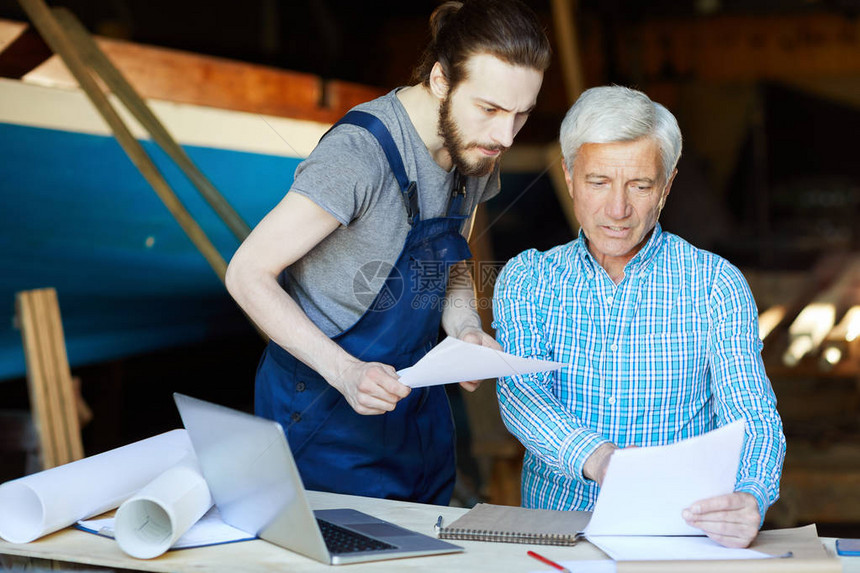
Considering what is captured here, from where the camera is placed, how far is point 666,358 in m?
1.82

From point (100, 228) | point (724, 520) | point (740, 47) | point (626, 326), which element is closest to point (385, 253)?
point (626, 326)

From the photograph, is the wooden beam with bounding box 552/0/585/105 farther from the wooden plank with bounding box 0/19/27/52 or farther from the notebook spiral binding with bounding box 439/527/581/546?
the notebook spiral binding with bounding box 439/527/581/546

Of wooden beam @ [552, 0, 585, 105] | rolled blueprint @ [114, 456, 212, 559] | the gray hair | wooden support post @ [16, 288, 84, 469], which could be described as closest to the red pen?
rolled blueprint @ [114, 456, 212, 559]

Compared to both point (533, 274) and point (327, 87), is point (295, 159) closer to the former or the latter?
point (327, 87)

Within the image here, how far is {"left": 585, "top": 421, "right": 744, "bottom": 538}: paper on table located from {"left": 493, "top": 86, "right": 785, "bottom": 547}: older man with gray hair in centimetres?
23

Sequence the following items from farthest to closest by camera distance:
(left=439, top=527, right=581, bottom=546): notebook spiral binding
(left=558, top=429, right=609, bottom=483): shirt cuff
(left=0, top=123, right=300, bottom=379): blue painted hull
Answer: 1. (left=0, top=123, right=300, bottom=379): blue painted hull
2. (left=558, top=429, right=609, bottom=483): shirt cuff
3. (left=439, top=527, right=581, bottom=546): notebook spiral binding

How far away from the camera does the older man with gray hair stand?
177 cm

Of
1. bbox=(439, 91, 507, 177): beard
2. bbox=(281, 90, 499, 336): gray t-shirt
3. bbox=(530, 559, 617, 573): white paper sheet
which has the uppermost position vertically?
bbox=(439, 91, 507, 177): beard

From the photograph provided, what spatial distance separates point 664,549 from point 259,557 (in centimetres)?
63

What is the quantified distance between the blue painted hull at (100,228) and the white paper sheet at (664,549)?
2436 millimetres

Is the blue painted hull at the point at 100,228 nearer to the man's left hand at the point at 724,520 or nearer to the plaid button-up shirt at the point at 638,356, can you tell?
the plaid button-up shirt at the point at 638,356

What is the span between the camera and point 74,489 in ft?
5.15

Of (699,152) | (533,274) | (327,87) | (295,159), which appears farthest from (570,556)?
(699,152)

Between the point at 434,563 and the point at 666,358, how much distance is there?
681 millimetres
